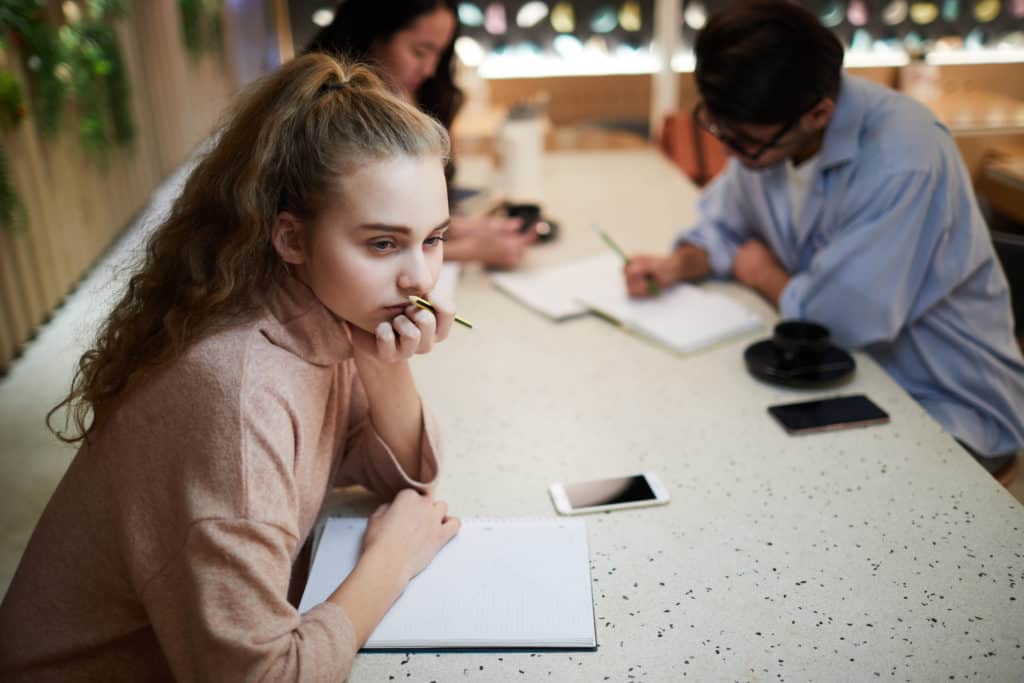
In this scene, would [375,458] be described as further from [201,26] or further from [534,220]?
[201,26]

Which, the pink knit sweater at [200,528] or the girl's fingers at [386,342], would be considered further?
the girl's fingers at [386,342]

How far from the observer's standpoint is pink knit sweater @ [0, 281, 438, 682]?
0.71 m

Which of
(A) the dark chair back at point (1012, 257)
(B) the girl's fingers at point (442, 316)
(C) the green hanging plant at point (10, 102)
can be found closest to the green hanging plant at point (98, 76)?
(C) the green hanging plant at point (10, 102)

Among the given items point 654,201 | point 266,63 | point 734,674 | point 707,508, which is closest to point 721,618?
point 734,674

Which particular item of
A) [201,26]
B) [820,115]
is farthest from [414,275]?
[201,26]

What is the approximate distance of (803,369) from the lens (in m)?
1.28

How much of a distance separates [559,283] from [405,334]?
85 centimetres

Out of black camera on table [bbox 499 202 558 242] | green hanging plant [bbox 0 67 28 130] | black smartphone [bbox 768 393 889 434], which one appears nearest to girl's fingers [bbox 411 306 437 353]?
black smartphone [bbox 768 393 889 434]

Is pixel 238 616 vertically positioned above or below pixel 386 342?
below

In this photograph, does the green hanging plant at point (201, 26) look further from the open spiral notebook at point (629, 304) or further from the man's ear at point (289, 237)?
the man's ear at point (289, 237)

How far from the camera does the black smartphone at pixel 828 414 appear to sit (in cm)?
117

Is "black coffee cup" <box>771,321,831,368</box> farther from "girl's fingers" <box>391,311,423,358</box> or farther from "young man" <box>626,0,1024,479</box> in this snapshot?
"girl's fingers" <box>391,311,423,358</box>

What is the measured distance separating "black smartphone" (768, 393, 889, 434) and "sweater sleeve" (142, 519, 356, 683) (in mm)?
727

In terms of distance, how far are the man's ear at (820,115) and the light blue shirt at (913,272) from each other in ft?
0.07
